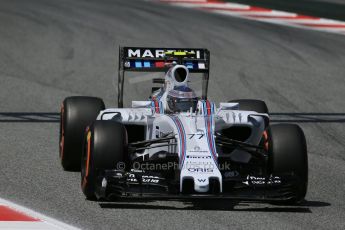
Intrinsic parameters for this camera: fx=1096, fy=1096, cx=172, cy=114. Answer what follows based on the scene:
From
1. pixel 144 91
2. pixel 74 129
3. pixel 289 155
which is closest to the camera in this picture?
pixel 289 155

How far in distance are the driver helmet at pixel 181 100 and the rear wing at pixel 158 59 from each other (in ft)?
3.17

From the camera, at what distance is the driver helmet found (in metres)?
12.3

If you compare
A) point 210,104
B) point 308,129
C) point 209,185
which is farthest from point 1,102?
point 209,185

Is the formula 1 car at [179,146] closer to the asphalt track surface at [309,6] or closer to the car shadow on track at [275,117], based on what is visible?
the car shadow on track at [275,117]

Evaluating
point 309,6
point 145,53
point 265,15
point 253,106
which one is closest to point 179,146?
point 253,106

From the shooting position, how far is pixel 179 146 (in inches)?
449

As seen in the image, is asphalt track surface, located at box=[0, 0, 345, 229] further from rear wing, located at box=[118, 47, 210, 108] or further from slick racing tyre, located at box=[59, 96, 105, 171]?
rear wing, located at box=[118, 47, 210, 108]

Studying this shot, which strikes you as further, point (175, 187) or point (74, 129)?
point (74, 129)

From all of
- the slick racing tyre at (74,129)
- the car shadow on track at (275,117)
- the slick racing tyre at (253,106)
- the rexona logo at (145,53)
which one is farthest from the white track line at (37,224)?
the car shadow on track at (275,117)

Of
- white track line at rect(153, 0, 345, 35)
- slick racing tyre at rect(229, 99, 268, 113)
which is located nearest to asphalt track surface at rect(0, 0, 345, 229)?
white track line at rect(153, 0, 345, 35)

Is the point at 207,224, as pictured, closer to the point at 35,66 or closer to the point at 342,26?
the point at 35,66

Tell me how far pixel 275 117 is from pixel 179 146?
591 cm

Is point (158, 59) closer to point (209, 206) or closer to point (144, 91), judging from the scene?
point (209, 206)

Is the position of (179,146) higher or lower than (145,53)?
lower
